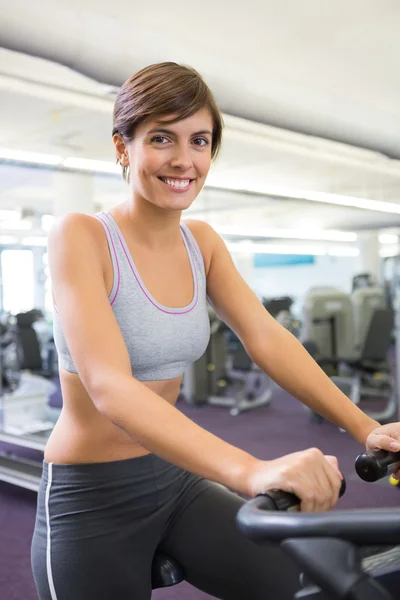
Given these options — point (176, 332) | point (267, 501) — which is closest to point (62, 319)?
point (176, 332)

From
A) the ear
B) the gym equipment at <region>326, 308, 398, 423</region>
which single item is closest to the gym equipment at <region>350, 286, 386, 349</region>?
the gym equipment at <region>326, 308, 398, 423</region>

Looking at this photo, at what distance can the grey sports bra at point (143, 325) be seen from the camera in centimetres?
109

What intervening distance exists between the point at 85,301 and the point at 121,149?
314 mm

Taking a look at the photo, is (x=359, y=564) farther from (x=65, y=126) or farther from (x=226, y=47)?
(x=65, y=126)

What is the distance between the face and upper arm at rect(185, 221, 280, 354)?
8.3 inches

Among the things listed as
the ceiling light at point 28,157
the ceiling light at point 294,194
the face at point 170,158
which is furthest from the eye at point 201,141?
the ceiling light at point 294,194

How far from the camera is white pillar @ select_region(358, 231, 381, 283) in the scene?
19.1 meters

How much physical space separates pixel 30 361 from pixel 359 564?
6532 mm

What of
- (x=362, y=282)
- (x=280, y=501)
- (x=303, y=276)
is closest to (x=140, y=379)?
(x=280, y=501)

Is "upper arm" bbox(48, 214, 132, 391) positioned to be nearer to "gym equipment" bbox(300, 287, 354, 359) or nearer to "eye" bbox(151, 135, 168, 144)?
"eye" bbox(151, 135, 168, 144)

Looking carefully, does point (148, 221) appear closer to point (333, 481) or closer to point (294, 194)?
point (333, 481)

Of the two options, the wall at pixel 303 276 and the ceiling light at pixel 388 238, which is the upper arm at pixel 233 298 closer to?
the ceiling light at pixel 388 238

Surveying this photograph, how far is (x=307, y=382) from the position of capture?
4.01ft

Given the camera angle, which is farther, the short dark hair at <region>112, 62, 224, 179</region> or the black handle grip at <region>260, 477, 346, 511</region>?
the short dark hair at <region>112, 62, 224, 179</region>
